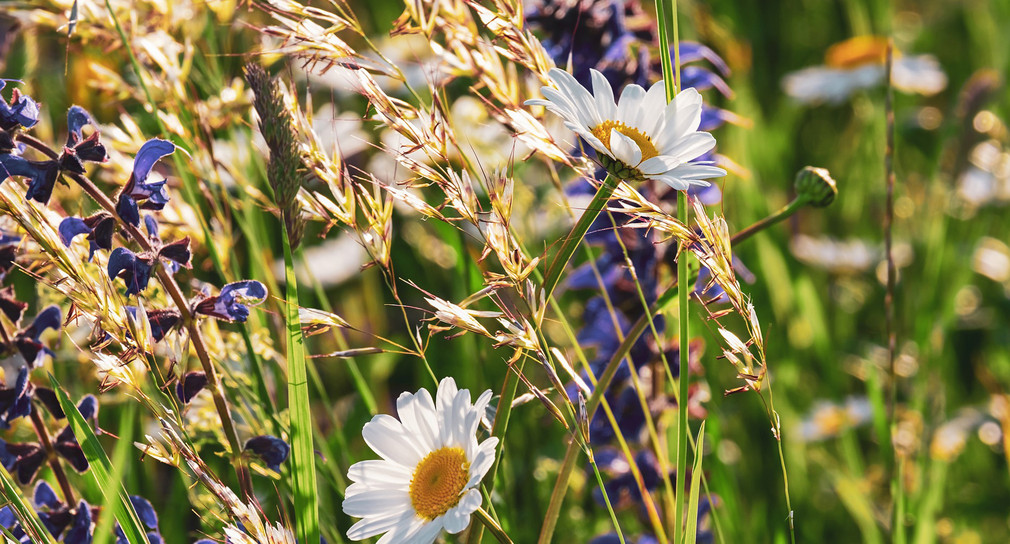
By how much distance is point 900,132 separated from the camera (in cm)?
176

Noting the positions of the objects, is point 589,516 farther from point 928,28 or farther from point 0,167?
point 928,28

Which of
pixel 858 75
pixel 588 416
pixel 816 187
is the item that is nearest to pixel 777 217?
pixel 816 187

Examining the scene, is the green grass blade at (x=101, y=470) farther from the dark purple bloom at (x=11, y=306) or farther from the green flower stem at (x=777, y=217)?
the green flower stem at (x=777, y=217)

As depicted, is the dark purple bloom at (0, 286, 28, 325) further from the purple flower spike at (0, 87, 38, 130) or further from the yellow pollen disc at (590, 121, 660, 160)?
the yellow pollen disc at (590, 121, 660, 160)

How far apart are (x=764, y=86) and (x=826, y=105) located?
0.65 feet

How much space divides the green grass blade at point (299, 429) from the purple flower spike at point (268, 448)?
42mm

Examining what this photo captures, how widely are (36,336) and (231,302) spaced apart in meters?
0.16

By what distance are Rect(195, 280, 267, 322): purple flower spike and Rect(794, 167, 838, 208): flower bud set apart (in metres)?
0.34

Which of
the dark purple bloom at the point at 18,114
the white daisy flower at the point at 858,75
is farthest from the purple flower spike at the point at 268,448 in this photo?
the white daisy flower at the point at 858,75

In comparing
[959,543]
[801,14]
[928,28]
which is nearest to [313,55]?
[959,543]

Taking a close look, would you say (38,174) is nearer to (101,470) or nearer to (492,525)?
(101,470)

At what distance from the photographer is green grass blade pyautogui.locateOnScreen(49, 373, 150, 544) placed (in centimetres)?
45

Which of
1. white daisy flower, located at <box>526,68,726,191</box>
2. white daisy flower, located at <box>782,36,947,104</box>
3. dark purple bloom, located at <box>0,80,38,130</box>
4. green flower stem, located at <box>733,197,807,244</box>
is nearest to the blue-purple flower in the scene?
dark purple bloom, located at <box>0,80,38,130</box>

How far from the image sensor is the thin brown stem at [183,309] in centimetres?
45
